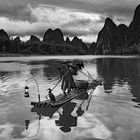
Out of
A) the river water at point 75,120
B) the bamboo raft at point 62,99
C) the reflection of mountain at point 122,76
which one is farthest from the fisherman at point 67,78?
the reflection of mountain at point 122,76

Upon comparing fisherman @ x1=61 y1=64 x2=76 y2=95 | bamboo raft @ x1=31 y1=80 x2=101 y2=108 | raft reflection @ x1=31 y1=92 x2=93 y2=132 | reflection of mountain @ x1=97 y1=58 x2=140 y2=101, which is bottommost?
raft reflection @ x1=31 y1=92 x2=93 y2=132

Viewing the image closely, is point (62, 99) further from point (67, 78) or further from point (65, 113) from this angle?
point (65, 113)

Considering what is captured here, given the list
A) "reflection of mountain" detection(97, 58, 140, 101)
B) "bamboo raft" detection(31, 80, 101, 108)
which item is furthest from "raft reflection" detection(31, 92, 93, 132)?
"reflection of mountain" detection(97, 58, 140, 101)

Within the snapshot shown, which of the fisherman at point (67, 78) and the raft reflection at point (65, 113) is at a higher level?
the fisherman at point (67, 78)

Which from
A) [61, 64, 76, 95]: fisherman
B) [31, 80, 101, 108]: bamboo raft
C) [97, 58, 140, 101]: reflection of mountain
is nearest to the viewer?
[31, 80, 101, 108]: bamboo raft

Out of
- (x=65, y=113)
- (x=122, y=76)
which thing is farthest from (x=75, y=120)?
(x=122, y=76)

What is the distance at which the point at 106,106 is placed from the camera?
1719 cm

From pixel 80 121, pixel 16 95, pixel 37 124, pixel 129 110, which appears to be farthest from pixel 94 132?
pixel 16 95

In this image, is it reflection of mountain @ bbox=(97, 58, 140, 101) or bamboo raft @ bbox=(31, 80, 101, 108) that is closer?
bamboo raft @ bbox=(31, 80, 101, 108)

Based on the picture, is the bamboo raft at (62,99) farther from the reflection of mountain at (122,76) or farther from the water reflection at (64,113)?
the reflection of mountain at (122,76)

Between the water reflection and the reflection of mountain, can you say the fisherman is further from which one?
the reflection of mountain

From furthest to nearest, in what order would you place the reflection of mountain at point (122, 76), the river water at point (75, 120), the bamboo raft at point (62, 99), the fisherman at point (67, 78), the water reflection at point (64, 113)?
the reflection of mountain at point (122, 76)
the fisherman at point (67, 78)
the bamboo raft at point (62, 99)
the water reflection at point (64, 113)
the river water at point (75, 120)

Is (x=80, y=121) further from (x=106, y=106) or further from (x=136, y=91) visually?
(x=136, y=91)

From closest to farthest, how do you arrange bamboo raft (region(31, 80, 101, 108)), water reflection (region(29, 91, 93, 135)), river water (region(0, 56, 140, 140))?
river water (region(0, 56, 140, 140)) → water reflection (region(29, 91, 93, 135)) → bamboo raft (region(31, 80, 101, 108))
